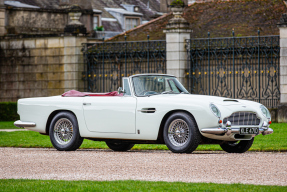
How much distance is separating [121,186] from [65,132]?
4959mm

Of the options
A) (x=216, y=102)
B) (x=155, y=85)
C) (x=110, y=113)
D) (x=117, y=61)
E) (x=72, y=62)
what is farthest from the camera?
(x=72, y=62)

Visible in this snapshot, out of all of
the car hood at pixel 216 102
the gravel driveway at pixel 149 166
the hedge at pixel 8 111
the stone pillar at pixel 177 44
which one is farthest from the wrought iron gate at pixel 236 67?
the gravel driveway at pixel 149 166

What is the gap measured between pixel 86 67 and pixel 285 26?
8.23 meters

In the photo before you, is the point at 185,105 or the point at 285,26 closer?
the point at 185,105

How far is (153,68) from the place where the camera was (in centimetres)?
2255

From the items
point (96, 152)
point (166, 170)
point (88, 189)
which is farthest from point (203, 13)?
point (88, 189)

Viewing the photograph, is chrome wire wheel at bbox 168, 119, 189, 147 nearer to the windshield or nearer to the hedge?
the windshield

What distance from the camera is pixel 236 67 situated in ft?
69.1

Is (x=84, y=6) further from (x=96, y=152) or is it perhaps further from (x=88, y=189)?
(x=88, y=189)

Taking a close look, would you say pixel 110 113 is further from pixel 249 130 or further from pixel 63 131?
pixel 249 130

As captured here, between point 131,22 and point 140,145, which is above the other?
point 131,22

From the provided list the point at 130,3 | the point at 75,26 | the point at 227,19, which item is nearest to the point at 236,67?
the point at 227,19

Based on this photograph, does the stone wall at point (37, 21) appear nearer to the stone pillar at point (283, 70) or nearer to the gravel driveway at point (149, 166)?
the stone pillar at point (283, 70)

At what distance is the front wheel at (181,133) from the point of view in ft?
34.3
